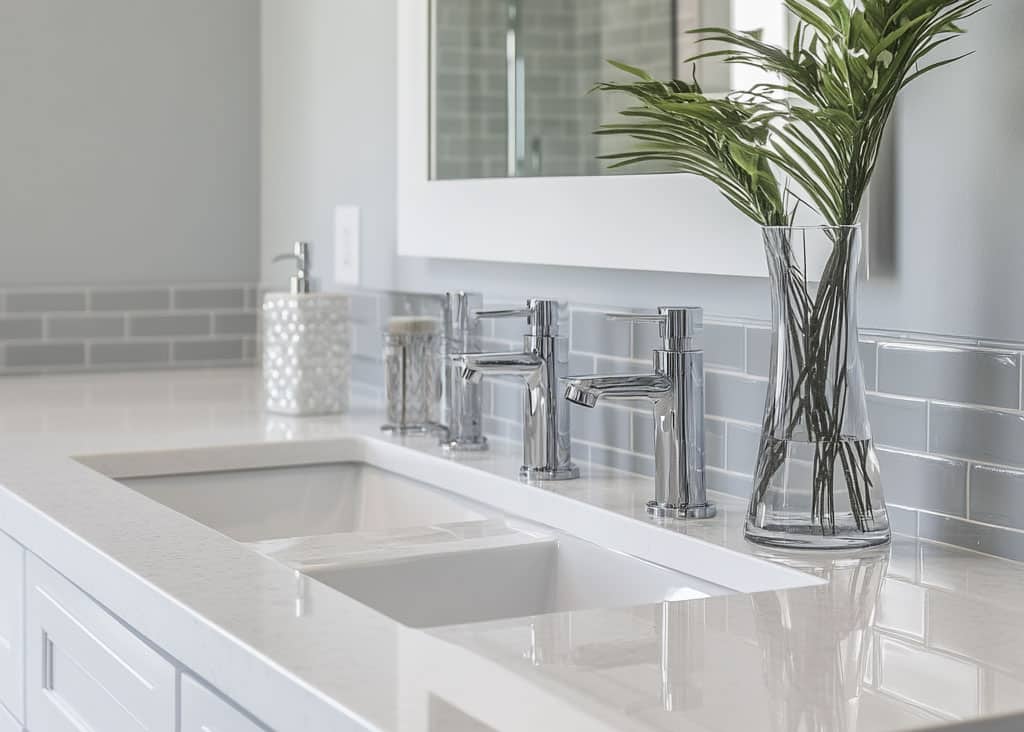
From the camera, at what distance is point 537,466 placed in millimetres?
1392

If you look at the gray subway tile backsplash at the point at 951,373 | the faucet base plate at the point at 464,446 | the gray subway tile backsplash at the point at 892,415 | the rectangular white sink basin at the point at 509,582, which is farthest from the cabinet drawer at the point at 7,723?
the gray subway tile backsplash at the point at 951,373

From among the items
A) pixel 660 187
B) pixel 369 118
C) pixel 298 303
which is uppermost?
pixel 369 118

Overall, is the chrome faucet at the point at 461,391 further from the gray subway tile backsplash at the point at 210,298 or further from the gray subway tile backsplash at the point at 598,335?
the gray subway tile backsplash at the point at 210,298

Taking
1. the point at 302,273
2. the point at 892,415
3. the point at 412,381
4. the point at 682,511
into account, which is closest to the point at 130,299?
the point at 302,273

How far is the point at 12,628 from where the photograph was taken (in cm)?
131

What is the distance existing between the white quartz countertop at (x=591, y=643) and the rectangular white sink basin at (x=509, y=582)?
1.8 inches

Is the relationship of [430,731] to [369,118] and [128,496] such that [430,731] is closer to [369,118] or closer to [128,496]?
[128,496]

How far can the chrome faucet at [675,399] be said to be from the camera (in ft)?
3.95

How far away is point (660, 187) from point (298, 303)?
25.2 inches

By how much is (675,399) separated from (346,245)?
3.31 feet

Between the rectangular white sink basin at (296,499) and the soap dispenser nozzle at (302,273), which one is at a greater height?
the soap dispenser nozzle at (302,273)

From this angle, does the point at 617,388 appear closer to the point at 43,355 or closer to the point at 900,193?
the point at 900,193

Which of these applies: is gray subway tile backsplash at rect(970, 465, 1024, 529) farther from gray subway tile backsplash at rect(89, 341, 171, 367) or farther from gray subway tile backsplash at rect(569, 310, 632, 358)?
gray subway tile backsplash at rect(89, 341, 171, 367)

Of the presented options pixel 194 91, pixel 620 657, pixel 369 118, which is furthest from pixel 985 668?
pixel 194 91
